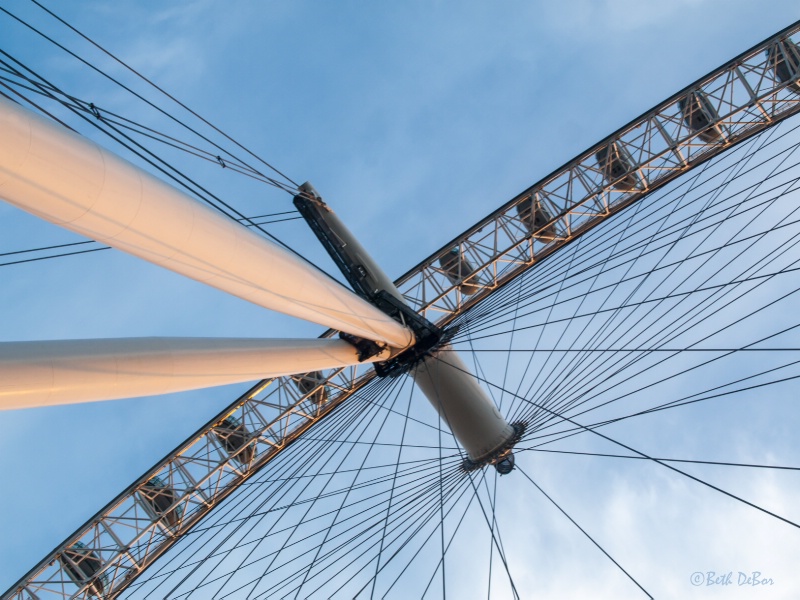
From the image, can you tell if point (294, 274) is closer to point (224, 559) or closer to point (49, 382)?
point (49, 382)

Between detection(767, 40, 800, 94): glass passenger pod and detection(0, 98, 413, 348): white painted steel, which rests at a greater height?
detection(0, 98, 413, 348): white painted steel

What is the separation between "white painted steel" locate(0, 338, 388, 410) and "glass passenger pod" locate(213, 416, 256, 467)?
12641 millimetres

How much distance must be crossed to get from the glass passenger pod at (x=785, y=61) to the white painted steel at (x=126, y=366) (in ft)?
51.8

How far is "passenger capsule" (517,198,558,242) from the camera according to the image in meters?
23.1

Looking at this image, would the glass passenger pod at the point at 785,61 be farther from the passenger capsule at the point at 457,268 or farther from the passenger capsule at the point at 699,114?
the passenger capsule at the point at 457,268

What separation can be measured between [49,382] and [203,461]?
55.4 ft

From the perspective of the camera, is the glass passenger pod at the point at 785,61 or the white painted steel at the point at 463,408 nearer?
the white painted steel at the point at 463,408

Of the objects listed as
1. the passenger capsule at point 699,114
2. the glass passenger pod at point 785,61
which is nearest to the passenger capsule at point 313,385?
the passenger capsule at point 699,114

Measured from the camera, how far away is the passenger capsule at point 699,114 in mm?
22406

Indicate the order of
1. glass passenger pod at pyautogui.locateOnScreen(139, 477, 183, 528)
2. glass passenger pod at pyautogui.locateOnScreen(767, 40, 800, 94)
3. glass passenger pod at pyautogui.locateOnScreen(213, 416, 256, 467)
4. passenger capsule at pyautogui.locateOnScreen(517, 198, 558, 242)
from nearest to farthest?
glass passenger pod at pyautogui.locateOnScreen(767, 40, 800, 94), passenger capsule at pyautogui.locateOnScreen(517, 198, 558, 242), glass passenger pod at pyautogui.locateOnScreen(213, 416, 256, 467), glass passenger pod at pyautogui.locateOnScreen(139, 477, 183, 528)

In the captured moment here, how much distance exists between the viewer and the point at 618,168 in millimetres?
22906

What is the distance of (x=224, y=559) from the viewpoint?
18.9 meters

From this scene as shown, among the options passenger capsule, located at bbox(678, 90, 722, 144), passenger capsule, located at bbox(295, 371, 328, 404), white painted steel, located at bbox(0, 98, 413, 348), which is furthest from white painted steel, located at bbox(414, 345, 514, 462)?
passenger capsule, located at bbox(678, 90, 722, 144)

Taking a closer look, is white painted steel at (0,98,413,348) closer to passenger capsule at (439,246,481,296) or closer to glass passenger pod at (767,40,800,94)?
passenger capsule at (439,246,481,296)
